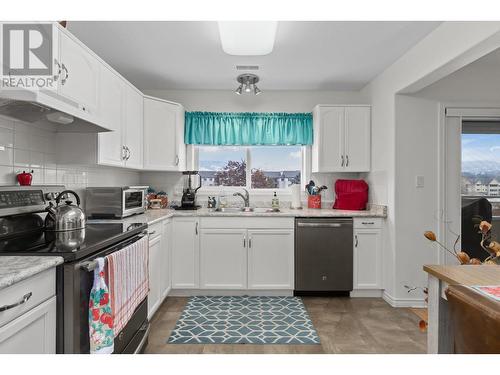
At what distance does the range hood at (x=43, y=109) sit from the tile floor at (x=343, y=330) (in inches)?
66.5

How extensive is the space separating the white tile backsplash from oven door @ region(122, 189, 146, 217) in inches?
15.4

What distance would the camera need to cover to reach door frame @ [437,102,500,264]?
3033mm

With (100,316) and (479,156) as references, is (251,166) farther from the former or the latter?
(100,316)

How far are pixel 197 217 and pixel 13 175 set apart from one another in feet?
5.53

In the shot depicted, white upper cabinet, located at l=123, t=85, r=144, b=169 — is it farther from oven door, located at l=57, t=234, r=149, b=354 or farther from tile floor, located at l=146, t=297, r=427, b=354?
oven door, located at l=57, t=234, r=149, b=354

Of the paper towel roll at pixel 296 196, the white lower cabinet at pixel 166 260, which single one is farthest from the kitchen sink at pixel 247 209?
the white lower cabinet at pixel 166 260

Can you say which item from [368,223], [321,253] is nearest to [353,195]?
[368,223]

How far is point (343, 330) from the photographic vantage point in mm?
2508

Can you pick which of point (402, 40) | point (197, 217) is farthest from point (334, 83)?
point (197, 217)

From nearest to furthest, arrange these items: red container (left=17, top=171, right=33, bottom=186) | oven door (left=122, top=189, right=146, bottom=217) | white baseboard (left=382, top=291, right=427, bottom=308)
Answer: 1. red container (left=17, top=171, right=33, bottom=186)
2. oven door (left=122, top=189, right=146, bottom=217)
3. white baseboard (left=382, top=291, right=427, bottom=308)

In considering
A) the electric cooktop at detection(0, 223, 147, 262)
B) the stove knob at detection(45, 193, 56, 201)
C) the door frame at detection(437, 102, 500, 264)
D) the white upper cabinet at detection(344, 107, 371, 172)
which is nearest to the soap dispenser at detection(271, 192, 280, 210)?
the white upper cabinet at detection(344, 107, 371, 172)

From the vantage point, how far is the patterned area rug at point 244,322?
7.66ft

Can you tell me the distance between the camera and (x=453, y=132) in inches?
121

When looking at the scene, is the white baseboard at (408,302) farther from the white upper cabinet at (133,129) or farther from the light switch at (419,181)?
the white upper cabinet at (133,129)
